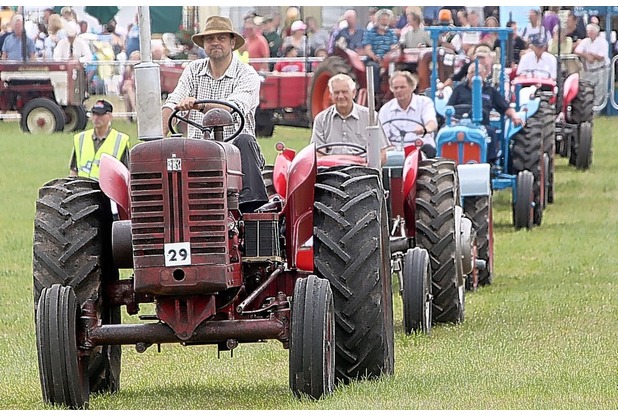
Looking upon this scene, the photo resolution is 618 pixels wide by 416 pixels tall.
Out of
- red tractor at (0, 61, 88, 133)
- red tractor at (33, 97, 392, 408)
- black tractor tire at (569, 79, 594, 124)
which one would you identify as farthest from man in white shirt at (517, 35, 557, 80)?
red tractor at (33, 97, 392, 408)

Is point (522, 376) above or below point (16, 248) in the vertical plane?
above

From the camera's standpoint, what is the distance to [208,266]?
667 centimetres

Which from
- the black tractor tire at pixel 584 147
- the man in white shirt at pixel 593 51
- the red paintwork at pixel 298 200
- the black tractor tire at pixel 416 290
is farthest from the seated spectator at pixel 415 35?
the red paintwork at pixel 298 200

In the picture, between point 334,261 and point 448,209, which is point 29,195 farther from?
point 334,261

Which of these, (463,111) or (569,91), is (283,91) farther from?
(463,111)

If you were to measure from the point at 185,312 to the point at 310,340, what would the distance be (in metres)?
0.61

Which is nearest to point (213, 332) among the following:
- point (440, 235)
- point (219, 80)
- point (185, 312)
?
point (185, 312)

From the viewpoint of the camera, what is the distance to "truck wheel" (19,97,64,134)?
29.3 meters

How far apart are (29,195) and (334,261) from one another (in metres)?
14.1

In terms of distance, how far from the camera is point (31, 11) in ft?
98.5

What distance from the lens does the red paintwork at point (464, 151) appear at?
15453 millimetres

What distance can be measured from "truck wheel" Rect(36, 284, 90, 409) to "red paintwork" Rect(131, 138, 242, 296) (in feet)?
1.23

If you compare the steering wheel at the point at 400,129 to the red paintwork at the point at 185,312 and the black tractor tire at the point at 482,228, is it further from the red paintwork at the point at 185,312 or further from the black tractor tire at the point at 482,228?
the red paintwork at the point at 185,312
